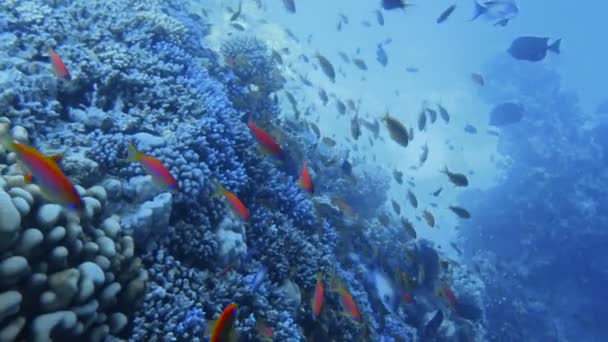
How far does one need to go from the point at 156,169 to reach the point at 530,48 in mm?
9457

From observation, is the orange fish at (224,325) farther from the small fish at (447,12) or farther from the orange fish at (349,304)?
the small fish at (447,12)

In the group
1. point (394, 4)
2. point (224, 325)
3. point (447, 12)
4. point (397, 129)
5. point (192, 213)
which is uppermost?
point (224, 325)

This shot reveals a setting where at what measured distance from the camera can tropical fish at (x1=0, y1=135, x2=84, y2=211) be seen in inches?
78.6

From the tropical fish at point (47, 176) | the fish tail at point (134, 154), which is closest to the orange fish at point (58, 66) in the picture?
the fish tail at point (134, 154)

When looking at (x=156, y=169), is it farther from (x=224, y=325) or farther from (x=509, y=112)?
(x=509, y=112)

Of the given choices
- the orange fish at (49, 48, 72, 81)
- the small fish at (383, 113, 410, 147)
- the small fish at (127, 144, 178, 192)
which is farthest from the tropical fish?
the small fish at (383, 113, 410, 147)

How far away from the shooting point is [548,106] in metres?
24.2

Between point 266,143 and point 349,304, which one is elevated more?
point 266,143

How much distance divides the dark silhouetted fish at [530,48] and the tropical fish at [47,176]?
33.3 ft

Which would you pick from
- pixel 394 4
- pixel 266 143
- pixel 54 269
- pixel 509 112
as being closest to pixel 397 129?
pixel 266 143

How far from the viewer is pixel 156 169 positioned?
9.67ft

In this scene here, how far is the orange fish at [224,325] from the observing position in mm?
1925

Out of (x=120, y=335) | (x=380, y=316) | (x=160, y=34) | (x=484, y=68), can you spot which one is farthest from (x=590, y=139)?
(x=120, y=335)

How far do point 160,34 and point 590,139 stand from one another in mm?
21852
